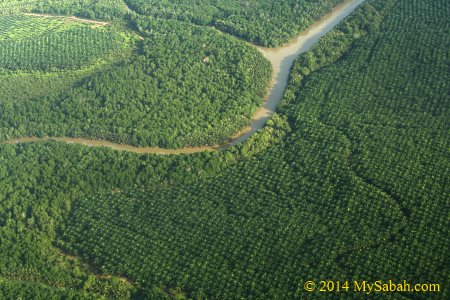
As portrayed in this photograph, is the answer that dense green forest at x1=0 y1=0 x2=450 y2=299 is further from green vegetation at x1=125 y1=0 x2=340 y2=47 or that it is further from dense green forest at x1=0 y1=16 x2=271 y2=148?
green vegetation at x1=125 y1=0 x2=340 y2=47

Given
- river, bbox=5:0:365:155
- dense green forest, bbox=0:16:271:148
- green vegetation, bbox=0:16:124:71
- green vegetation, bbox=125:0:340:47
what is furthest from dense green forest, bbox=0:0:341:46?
green vegetation, bbox=0:16:124:71

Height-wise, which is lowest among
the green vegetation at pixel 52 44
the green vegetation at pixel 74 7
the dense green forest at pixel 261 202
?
the dense green forest at pixel 261 202

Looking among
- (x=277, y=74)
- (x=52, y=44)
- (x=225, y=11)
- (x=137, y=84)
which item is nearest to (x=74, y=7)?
(x=52, y=44)

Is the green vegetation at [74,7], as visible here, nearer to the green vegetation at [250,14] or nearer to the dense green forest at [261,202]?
the green vegetation at [250,14]

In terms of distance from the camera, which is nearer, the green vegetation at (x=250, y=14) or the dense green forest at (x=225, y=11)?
the green vegetation at (x=250, y=14)

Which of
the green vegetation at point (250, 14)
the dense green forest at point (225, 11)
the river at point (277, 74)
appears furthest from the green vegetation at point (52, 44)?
the river at point (277, 74)

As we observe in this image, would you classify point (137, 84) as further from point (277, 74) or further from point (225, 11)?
point (225, 11)
